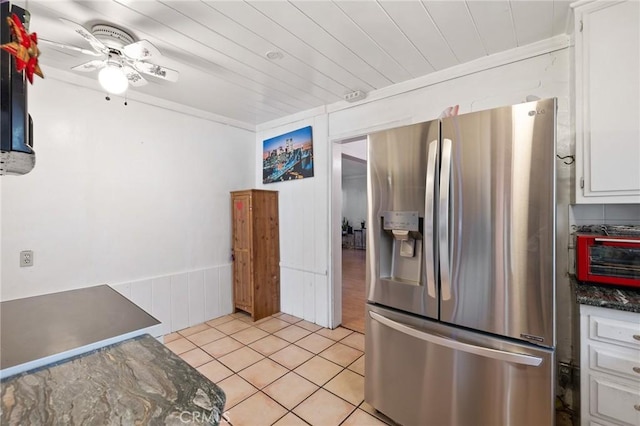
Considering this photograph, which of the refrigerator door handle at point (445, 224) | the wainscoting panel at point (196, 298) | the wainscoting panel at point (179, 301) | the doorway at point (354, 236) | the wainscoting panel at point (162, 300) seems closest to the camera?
the refrigerator door handle at point (445, 224)

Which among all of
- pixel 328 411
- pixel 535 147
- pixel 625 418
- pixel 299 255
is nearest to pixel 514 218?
pixel 535 147

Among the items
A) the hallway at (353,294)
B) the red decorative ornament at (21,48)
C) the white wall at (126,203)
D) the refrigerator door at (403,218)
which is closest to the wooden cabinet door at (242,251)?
the white wall at (126,203)

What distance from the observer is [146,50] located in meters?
1.69

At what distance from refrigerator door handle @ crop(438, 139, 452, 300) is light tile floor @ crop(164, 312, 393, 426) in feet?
3.39

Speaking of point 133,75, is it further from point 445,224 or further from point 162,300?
point 445,224

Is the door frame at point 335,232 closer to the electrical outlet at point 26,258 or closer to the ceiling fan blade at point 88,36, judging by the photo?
the ceiling fan blade at point 88,36

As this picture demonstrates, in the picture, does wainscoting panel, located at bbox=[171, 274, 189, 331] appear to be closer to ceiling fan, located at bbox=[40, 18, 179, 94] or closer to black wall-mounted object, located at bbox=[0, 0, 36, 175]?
ceiling fan, located at bbox=[40, 18, 179, 94]

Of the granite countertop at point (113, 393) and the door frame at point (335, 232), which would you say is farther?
the door frame at point (335, 232)

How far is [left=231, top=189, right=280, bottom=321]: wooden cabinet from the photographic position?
338cm

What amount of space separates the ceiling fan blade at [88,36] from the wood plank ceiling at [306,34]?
0.39ft

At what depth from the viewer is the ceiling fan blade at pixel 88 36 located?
1.48m

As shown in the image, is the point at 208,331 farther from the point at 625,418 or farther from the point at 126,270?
the point at 625,418

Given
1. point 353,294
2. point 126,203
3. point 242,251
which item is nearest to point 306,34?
point 126,203

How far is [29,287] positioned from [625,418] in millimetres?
3804
